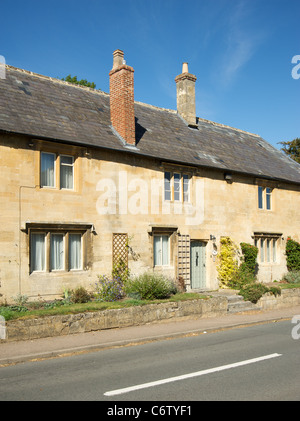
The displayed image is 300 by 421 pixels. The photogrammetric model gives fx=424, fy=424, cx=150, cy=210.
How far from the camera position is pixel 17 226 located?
1329 cm

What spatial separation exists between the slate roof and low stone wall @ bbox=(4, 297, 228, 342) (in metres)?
5.95

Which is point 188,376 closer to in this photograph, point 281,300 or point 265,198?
point 281,300

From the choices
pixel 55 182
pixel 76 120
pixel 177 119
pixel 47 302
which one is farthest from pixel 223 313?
pixel 177 119

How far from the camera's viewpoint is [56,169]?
1449 centimetres

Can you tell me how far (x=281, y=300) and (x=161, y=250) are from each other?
17.7 feet

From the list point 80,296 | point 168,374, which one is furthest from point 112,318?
point 168,374

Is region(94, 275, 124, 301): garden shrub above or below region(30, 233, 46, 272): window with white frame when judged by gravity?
below

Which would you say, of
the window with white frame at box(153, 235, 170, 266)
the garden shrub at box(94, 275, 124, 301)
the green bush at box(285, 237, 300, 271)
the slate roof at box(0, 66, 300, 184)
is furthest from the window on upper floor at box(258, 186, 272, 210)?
the garden shrub at box(94, 275, 124, 301)

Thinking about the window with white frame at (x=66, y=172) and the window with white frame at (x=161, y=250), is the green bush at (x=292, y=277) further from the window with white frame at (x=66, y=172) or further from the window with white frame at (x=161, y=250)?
the window with white frame at (x=66, y=172)

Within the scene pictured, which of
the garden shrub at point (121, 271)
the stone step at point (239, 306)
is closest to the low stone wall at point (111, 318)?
the stone step at point (239, 306)

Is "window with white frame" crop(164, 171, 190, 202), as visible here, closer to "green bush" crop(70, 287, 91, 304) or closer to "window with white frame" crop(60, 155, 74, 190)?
"window with white frame" crop(60, 155, 74, 190)

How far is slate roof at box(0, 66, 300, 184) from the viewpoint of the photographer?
48.1ft

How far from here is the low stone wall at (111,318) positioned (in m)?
10.4
